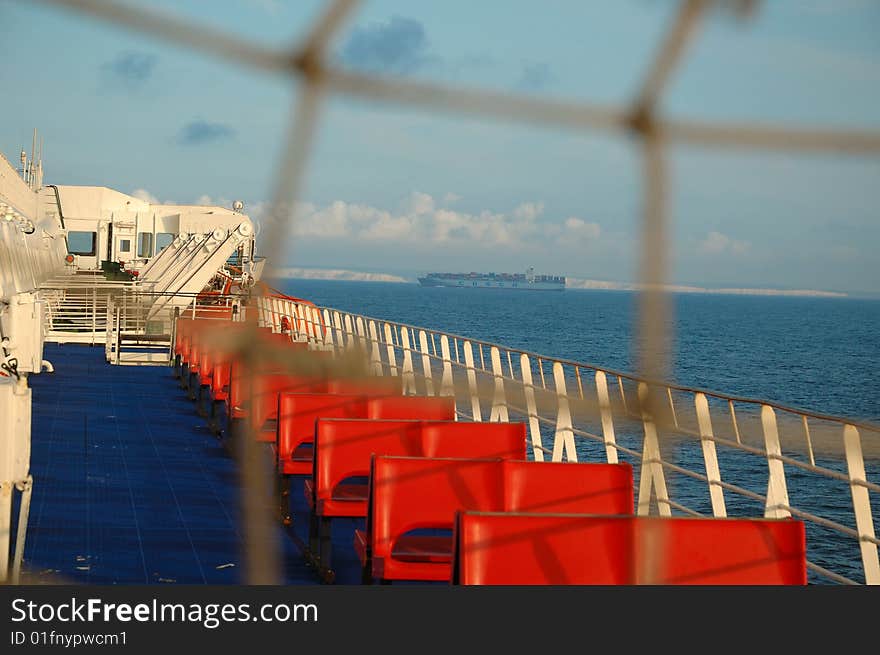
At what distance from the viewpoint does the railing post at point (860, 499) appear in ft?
10.3

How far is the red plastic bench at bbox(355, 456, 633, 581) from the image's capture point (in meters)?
3.35

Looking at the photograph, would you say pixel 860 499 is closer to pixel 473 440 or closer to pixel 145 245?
pixel 473 440

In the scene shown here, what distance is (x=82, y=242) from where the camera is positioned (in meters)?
32.4

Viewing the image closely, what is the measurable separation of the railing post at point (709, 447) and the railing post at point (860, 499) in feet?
1.53

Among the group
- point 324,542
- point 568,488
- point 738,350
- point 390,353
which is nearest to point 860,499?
point 568,488

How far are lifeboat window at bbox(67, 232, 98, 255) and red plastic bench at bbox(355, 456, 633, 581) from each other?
1155 inches

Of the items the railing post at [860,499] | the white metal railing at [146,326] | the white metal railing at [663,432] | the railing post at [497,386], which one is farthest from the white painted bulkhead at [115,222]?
the railing post at [860,499]

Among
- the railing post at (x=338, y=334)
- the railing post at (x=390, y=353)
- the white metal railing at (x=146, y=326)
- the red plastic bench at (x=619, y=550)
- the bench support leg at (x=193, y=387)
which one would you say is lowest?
the red plastic bench at (x=619, y=550)

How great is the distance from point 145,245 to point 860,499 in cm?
3100

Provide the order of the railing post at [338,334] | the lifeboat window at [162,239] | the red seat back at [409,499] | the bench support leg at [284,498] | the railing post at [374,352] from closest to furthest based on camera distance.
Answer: the red seat back at [409,499] < the bench support leg at [284,498] < the railing post at [374,352] < the railing post at [338,334] < the lifeboat window at [162,239]

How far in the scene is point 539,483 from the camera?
3.38 metres

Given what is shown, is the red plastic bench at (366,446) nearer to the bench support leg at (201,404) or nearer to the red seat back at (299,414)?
the red seat back at (299,414)

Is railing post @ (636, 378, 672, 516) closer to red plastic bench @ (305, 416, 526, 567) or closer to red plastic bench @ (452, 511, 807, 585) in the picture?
red plastic bench @ (452, 511, 807, 585)

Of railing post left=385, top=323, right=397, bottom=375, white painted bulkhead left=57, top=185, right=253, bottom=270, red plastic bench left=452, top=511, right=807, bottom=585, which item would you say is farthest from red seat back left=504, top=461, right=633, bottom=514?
white painted bulkhead left=57, top=185, right=253, bottom=270
